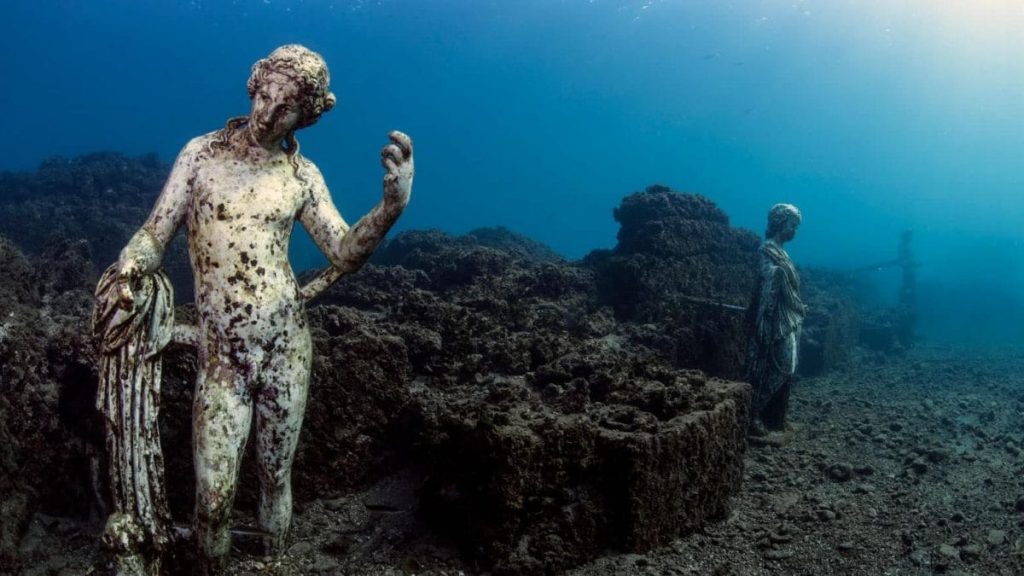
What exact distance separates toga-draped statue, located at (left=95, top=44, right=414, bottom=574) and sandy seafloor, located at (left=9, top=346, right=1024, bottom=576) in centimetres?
48

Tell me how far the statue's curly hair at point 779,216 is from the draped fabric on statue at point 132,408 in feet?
23.7

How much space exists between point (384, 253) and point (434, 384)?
12.6m

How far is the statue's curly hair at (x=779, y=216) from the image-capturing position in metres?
8.16

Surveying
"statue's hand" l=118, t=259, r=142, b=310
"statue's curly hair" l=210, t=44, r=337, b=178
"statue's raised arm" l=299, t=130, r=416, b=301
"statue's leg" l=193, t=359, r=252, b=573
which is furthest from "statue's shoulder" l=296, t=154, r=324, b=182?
"statue's leg" l=193, t=359, r=252, b=573

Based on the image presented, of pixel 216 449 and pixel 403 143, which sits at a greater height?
pixel 403 143

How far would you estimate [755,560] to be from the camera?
482cm

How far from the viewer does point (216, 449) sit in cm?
333

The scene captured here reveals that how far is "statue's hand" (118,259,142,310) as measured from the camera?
3.05 metres

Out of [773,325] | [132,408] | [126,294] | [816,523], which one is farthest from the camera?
[773,325]

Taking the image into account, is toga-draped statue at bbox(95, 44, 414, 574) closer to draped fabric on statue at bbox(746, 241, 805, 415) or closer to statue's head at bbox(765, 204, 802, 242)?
draped fabric on statue at bbox(746, 241, 805, 415)

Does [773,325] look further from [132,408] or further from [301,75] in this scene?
[132,408]

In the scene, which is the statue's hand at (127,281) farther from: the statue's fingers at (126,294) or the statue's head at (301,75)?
the statue's head at (301,75)

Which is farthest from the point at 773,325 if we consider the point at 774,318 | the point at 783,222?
the point at 783,222

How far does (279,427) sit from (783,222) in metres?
6.86
